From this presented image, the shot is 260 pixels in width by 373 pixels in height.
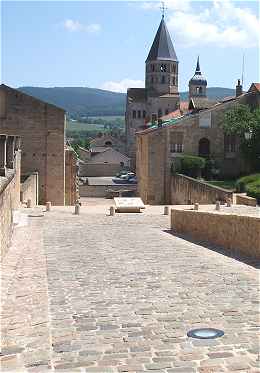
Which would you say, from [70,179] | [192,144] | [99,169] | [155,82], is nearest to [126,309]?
[70,179]

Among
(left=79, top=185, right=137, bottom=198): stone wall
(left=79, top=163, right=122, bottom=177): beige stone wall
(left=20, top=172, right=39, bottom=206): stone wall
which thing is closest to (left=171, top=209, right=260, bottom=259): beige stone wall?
(left=20, top=172, right=39, bottom=206): stone wall

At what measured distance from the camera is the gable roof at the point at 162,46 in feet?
325

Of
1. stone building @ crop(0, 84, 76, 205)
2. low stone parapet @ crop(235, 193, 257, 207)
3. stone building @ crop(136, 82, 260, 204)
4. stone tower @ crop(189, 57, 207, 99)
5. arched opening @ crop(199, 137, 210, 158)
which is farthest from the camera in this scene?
stone tower @ crop(189, 57, 207, 99)

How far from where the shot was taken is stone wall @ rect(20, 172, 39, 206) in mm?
31656

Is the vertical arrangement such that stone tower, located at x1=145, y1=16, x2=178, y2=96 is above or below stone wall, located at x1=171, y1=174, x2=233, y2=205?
above

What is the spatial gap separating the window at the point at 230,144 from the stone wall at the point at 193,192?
16.6 ft

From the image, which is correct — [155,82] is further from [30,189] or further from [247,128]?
[30,189]

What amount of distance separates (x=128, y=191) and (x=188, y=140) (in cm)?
1879

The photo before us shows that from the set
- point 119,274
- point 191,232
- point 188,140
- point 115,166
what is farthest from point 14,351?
point 115,166

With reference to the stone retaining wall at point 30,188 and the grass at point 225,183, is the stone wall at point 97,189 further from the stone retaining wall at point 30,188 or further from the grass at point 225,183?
the stone retaining wall at point 30,188

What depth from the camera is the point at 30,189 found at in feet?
114

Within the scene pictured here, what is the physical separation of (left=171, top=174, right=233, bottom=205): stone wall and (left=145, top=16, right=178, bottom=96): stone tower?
58175 mm

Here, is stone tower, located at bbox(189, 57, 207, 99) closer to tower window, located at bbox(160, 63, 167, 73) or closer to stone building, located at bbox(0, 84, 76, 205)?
tower window, located at bbox(160, 63, 167, 73)

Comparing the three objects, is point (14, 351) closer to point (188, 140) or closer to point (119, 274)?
point (119, 274)
